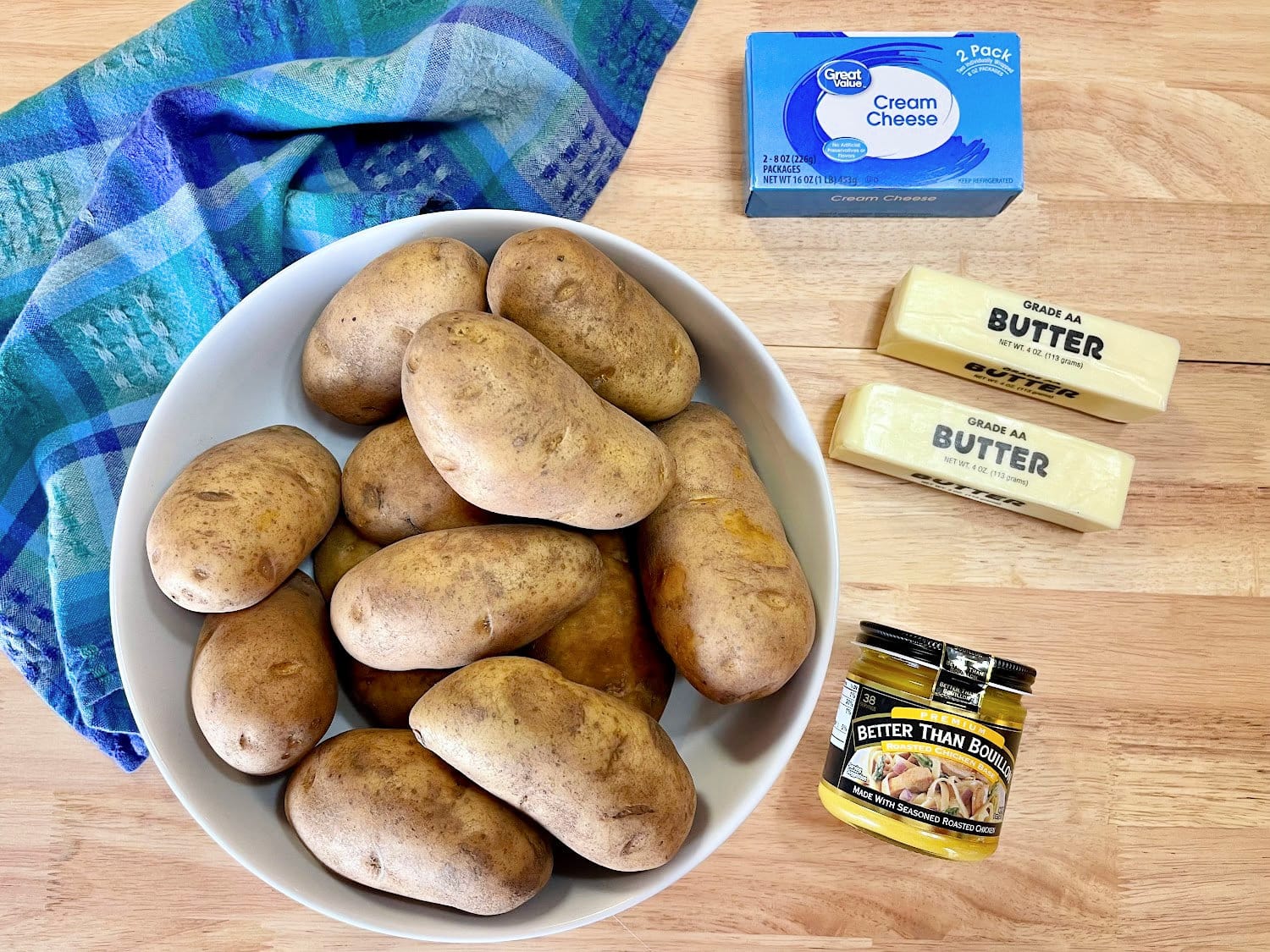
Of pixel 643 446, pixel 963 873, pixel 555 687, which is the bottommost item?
pixel 963 873

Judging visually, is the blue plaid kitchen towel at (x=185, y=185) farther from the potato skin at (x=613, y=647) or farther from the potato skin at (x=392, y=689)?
the potato skin at (x=613, y=647)

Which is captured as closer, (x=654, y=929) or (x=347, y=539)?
(x=347, y=539)

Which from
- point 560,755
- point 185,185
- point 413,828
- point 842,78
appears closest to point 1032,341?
point 842,78

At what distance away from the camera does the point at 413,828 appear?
75 cm

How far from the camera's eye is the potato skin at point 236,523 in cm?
77

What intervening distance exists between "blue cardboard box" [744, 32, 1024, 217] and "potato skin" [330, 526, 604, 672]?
1.66 feet

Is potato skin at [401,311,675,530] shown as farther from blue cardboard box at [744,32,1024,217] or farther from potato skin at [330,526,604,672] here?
blue cardboard box at [744,32,1024,217]

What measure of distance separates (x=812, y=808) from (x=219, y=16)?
1.11 m

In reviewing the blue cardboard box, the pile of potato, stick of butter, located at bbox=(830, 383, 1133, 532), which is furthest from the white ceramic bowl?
the blue cardboard box

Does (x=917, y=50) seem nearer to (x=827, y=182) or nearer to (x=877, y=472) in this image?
(x=827, y=182)

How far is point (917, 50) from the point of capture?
3.42 ft

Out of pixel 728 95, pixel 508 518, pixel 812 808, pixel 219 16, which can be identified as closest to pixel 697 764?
pixel 812 808

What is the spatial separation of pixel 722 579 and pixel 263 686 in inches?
16.0

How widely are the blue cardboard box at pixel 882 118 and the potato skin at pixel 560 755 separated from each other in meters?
0.61
